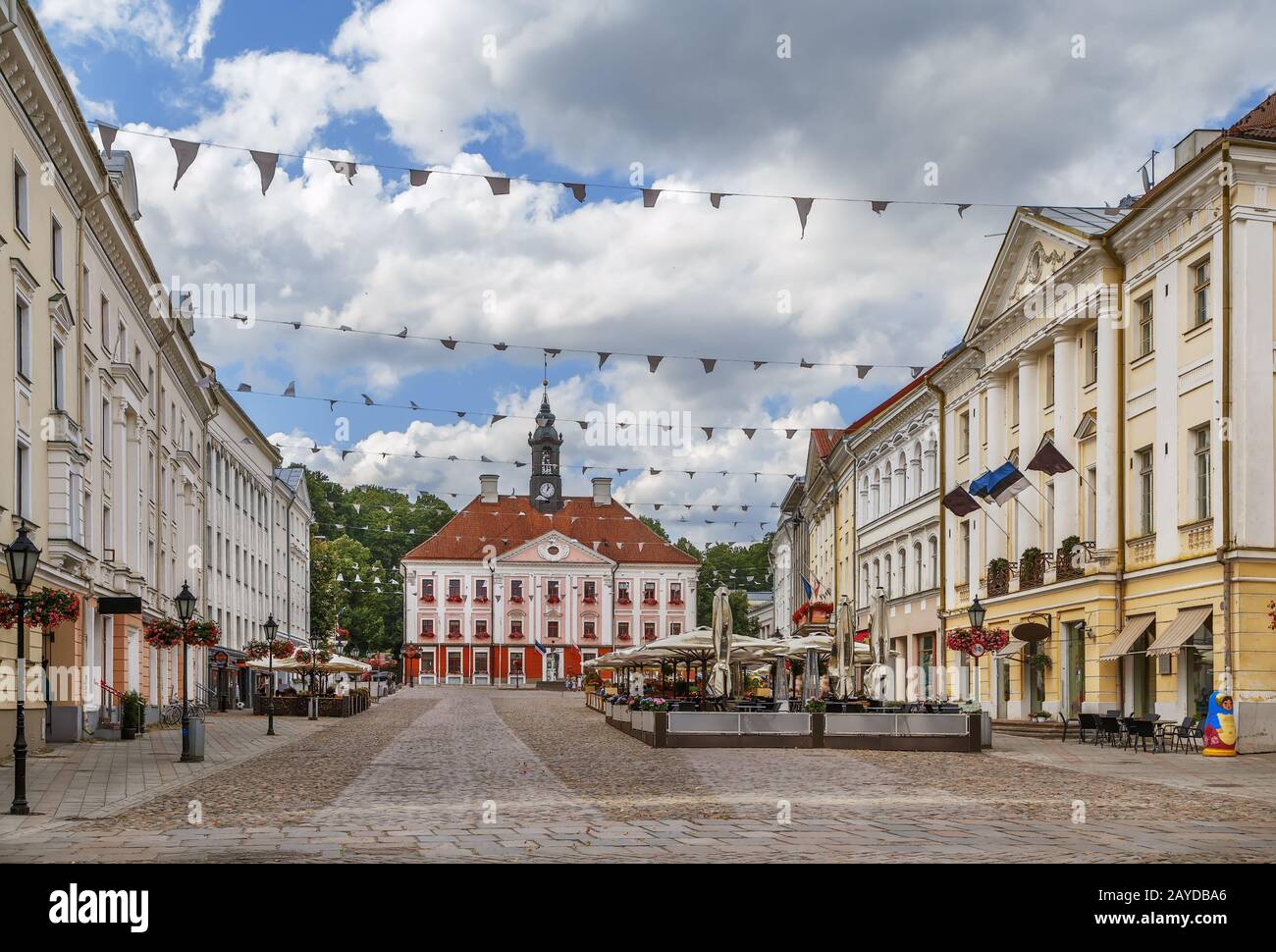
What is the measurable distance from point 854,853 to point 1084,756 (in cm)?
1598

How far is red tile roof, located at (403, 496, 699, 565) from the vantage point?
400 feet

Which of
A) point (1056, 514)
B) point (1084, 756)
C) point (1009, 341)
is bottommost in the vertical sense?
point (1084, 756)

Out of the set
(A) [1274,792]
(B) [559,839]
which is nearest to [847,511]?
(A) [1274,792]

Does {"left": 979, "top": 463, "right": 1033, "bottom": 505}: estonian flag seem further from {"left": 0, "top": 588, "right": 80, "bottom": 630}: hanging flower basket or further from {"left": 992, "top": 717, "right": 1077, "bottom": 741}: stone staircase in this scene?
{"left": 0, "top": 588, "right": 80, "bottom": 630}: hanging flower basket

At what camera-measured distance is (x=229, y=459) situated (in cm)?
6309

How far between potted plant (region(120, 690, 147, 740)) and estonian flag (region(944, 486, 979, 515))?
20746 mm

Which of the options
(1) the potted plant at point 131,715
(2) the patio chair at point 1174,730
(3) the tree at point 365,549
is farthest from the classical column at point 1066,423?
(3) the tree at point 365,549

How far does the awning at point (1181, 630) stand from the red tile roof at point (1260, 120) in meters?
9.27

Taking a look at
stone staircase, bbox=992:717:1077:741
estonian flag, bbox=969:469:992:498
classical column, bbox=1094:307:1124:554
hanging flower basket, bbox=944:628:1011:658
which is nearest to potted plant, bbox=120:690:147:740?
hanging flower basket, bbox=944:628:1011:658

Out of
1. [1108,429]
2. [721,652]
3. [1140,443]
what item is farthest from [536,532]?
[1140,443]

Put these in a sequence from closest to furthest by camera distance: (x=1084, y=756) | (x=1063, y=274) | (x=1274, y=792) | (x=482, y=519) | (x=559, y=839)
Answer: (x=559, y=839), (x=1274, y=792), (x=1084, y=756), (x=1063, y=274), (x=482, y=519)

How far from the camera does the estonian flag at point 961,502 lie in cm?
3838

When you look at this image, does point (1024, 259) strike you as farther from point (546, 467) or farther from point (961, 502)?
point (546, 467)
